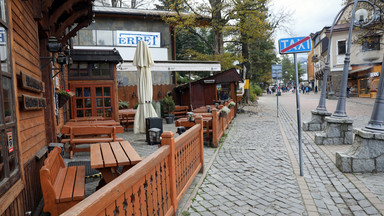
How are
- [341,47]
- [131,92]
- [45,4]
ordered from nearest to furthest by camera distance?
[45,4], [131,92], [341,47]

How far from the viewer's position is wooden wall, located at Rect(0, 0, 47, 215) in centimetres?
308

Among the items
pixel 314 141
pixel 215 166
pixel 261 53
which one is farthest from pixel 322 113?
pixel 261 53

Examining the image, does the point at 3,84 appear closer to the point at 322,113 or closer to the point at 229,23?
the point at 322,113

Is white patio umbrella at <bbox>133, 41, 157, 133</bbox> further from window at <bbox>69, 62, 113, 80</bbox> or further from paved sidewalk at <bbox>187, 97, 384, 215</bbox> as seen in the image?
paved sidewalk at <bbox>187, 97, 384, 215</bbox>

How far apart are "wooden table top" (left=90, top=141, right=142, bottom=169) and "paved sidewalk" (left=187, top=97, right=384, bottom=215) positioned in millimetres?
1077

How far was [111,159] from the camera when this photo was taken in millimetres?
3754

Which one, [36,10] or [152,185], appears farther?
[36,10]

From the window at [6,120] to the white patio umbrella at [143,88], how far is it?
23.8 ft

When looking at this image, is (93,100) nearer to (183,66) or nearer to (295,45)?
(183,66)

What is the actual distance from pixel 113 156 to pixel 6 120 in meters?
1.51

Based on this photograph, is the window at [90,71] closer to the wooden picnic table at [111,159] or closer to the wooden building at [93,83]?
the wooden building at [93,83]

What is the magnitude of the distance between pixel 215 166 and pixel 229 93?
476 inches

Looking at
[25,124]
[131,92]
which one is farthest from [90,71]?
[25,124]

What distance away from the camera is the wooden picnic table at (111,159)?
11.7 ft
